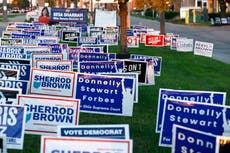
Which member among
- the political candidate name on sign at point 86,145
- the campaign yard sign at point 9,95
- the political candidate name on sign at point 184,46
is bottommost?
the political candidate name on sign at point 184,46

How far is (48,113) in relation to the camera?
905 centimetres

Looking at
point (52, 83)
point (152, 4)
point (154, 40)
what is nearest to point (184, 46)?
point (152, 4)

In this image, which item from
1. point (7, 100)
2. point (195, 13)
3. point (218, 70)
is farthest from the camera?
point (195, 13)

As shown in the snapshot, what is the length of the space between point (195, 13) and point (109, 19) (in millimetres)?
37964

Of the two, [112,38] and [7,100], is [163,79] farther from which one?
[112,38]

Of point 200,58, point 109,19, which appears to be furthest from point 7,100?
point 109,19

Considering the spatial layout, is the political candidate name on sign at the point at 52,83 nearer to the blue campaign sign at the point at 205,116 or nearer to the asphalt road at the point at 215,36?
the blue campaign sign at the point at 205,116

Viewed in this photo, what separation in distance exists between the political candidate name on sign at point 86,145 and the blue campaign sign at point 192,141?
2.35 feet

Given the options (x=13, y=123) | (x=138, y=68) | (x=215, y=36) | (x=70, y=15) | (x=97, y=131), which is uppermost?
(x=97, y=131)

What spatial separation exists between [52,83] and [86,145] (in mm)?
5794

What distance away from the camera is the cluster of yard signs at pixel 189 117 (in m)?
6.41

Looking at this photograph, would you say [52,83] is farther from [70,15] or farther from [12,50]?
[70,15]

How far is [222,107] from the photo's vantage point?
826 centimetres

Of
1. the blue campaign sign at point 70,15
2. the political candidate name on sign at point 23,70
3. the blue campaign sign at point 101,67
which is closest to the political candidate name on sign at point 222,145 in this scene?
the political candidate name on sign at point 23,70
